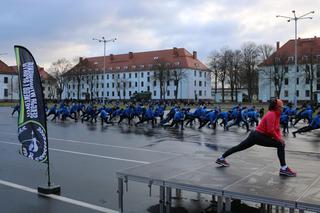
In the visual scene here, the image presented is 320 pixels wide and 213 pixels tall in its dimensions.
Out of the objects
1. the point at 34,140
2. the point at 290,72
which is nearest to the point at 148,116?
the point at 34,140

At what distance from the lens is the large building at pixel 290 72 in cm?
8762

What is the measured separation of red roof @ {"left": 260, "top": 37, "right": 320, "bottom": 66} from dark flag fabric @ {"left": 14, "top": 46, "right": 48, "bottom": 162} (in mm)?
83860

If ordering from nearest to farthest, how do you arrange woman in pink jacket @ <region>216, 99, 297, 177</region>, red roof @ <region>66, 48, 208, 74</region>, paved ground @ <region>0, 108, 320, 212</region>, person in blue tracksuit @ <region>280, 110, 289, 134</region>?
1. woman in pink jacket @ <region>216, 99, 297, 177</region>
2. paved ground @ <region>0, 108, 320, 212</region>
3. person in blue tracksuit @ <region>280, 110, 289, 134</region>
4. red roof @ <region>66, 48, 208, 74</region>

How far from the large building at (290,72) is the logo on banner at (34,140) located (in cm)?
7920

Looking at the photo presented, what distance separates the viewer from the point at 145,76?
128 meters

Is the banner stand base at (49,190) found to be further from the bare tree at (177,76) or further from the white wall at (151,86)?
the white wall at (151,86)

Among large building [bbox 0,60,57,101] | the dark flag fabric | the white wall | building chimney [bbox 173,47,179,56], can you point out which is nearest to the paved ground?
the dark flag fabric

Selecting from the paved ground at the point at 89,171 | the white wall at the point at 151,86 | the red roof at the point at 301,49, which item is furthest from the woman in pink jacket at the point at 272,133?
the white wall at the point at 151,86

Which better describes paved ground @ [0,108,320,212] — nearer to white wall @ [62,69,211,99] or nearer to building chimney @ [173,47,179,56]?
white wall @ [62,69,211,99]

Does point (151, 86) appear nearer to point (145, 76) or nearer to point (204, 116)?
point (145, 76)

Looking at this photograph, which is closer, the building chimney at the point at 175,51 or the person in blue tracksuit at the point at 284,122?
the person in blue tracksuit at the point at 284,122

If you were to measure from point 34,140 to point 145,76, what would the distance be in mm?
118993

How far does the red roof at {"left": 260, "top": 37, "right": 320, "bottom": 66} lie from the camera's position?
91000 millimetres

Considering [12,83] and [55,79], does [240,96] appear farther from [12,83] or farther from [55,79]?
[12,83]
